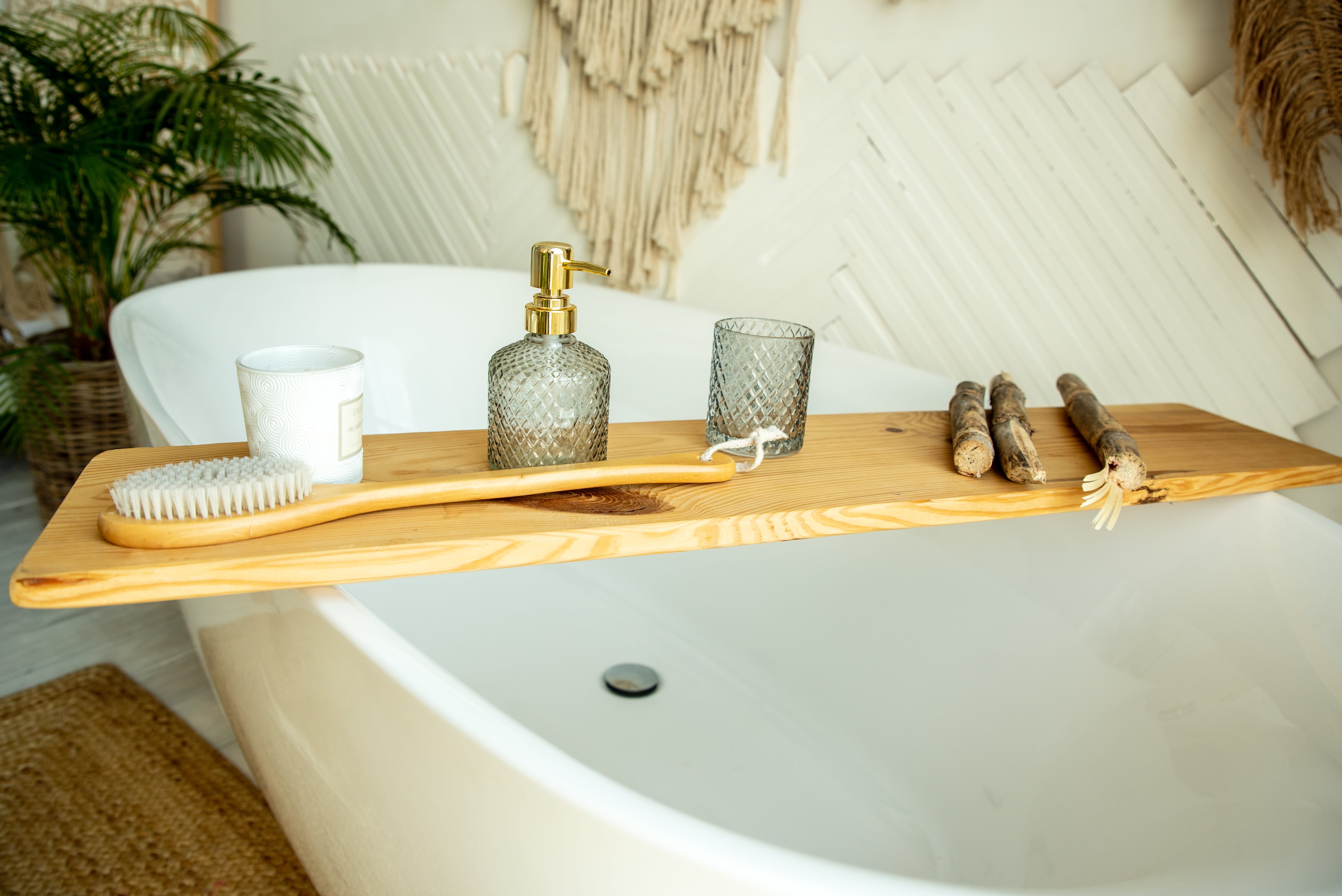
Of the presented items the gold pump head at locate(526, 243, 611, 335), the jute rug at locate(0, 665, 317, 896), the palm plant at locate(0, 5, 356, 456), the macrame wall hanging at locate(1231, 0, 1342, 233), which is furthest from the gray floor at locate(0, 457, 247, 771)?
the macrame wall hanging at locate(1231, 0, 1342, 233)

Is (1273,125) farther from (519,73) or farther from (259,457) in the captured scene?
(519,73)

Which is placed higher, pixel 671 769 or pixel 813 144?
pixel 813 144

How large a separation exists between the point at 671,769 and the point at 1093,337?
108 centimetres

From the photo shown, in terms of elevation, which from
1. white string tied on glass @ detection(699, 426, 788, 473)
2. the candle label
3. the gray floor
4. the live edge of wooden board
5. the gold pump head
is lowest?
the gray floor

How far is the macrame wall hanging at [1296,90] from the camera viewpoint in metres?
1.16

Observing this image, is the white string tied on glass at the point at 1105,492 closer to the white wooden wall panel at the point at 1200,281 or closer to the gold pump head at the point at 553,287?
the gold pump head at the point at 553,287

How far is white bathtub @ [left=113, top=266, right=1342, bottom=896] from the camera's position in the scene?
21.0 inches

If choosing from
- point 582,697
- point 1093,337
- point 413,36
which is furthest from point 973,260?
point 413,36

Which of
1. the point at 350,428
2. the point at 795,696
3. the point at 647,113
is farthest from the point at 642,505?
the point at 647,113

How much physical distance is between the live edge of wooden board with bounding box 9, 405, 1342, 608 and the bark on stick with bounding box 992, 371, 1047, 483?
0.05ft

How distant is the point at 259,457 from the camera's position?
0.65m

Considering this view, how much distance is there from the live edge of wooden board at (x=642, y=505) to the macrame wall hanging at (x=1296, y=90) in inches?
18.8

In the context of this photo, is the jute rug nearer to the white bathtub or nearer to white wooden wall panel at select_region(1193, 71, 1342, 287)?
the white bathtub

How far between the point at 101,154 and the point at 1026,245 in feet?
5.79
